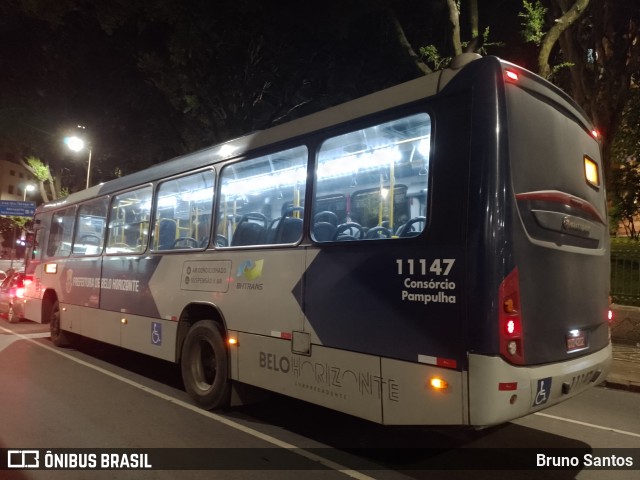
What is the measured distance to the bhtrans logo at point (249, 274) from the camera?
491 cm

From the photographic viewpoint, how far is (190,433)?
4.84 m

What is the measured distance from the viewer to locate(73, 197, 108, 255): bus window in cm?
818

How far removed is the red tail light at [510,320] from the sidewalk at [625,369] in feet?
16.7

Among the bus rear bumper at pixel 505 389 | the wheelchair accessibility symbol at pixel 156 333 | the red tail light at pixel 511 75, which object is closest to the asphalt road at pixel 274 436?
the wheelchair accessibility symbol at pixel 156 333

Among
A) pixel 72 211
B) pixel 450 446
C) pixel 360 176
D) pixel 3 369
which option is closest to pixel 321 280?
pixel 360 176

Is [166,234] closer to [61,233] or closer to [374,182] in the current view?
[374,182]

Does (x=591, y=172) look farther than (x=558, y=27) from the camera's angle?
No

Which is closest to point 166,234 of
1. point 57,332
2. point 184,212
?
Result: point 184,212

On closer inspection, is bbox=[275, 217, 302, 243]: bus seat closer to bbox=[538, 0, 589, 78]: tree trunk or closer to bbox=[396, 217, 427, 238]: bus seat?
bbox=[396, 217, 427, 238]: bus seat

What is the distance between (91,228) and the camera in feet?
28.0

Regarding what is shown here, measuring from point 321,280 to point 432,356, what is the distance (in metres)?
1.23

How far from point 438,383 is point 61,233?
877 centimetres

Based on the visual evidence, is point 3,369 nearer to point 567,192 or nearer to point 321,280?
point 321,280

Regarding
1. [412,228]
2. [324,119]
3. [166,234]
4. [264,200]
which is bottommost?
[412,228]
